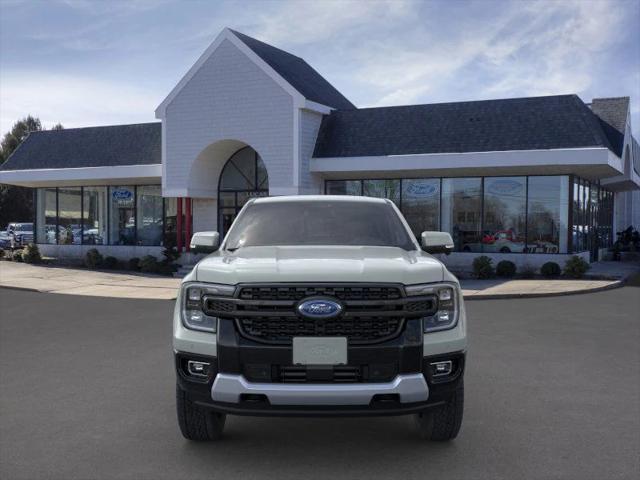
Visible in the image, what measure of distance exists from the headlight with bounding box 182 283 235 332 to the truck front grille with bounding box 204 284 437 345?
89 millimetres

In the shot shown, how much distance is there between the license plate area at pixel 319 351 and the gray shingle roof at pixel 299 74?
1859 cm

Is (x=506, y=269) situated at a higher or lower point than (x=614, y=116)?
lower

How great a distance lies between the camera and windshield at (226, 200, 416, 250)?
19.2 feet

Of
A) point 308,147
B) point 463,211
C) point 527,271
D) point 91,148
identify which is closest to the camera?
point 527,271

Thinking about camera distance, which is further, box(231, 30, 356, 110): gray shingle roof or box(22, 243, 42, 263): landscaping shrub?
box(22, 243, 42, 263): landscaping shrub

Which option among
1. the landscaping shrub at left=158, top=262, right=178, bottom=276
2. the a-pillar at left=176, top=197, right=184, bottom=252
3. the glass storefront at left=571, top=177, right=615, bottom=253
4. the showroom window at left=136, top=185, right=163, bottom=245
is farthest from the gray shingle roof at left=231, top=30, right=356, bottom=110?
the glass storefront at left=571, top=177, right=615, bottom=253

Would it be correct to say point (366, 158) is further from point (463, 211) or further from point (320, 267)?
point (320, 267)

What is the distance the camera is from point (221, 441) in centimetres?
512

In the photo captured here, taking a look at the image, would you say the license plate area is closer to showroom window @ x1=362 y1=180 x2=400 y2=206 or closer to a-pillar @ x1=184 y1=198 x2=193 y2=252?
showroom window @ x1=362 y1=180 x2=400 y2=206

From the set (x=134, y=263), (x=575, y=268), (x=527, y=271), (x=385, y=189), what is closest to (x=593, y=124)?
(x=575, y=268)

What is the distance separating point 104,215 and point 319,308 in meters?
26.0

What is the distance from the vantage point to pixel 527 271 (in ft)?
69.1

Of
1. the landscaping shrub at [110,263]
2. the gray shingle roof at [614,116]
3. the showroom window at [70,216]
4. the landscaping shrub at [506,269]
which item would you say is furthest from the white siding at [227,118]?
the gray shingle roof at [614,116]

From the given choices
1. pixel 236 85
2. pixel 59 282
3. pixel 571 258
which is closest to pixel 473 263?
pixel 571 258
